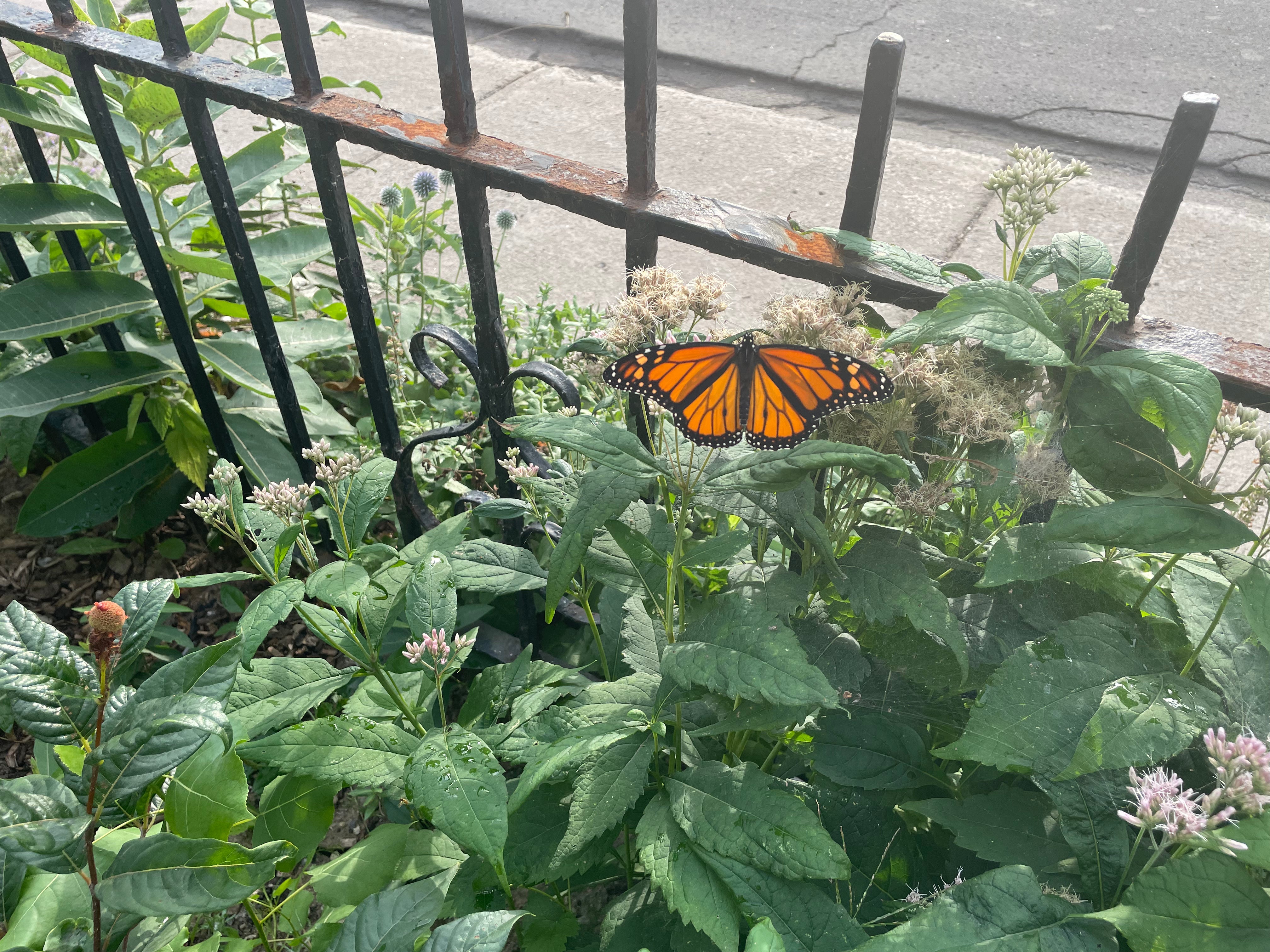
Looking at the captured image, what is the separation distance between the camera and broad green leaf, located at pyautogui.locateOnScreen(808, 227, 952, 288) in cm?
153

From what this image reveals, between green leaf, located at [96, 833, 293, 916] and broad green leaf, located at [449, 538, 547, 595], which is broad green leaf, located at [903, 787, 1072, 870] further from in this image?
green leaf, located at [96, 833, 293, 916]

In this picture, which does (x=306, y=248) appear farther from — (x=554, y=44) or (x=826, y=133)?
(x=554, y=44)

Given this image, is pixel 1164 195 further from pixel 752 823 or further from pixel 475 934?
pixel 475 934

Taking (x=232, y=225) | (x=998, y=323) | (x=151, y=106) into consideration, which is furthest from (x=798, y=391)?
(x=151, y=106)

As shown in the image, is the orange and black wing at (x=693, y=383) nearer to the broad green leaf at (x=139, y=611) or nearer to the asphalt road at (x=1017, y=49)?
the broad green leaf at (x=139, y=611)

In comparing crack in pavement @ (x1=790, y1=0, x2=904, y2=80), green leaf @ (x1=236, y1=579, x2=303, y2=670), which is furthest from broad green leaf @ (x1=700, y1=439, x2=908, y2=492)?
crack in pavement @ (x1=790, y1=0, x2=904, y2=80)

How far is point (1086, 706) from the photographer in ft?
4.33

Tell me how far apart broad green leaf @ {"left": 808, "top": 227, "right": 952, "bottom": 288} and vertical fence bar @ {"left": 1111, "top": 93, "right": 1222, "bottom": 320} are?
27 centimetres

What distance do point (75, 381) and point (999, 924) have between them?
9.18 ft

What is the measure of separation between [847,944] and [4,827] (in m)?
1.18

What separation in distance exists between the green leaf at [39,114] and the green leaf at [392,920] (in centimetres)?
222

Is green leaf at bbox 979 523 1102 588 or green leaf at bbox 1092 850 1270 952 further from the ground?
green leaf at bbox 979 523 1102 588

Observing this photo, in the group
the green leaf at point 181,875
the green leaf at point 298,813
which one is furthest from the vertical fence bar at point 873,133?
the green leaf at point 298,813

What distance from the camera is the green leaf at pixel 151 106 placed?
2504 millimetres
